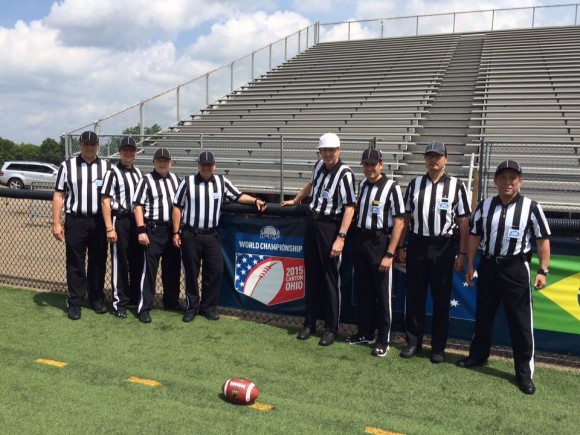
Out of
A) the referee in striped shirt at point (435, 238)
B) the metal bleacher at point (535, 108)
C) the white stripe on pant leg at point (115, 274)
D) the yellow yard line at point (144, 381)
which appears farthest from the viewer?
the metal bleacher at point (535, 108)

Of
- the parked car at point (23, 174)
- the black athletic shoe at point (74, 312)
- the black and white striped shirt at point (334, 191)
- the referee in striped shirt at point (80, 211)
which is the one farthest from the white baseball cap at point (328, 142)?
the parked car at point (23, 174)

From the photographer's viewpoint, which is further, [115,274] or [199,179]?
[115,274]

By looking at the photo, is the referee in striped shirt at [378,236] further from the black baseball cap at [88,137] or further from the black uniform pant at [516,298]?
the black baseball cap at [88,137]

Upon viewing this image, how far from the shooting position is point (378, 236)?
14.8ft

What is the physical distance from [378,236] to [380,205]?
11.0 inches

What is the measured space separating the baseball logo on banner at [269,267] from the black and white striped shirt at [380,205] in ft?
3.36

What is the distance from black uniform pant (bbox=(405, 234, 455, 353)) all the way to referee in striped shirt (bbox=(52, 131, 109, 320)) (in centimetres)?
328

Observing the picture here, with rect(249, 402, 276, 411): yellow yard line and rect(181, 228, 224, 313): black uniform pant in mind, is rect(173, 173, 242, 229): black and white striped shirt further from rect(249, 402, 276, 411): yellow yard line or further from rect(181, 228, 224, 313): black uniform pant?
rect(249, 402, 276, 411): yellow yard line

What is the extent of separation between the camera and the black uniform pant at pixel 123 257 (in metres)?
5.43

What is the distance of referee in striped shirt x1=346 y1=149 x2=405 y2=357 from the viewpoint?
175 inches

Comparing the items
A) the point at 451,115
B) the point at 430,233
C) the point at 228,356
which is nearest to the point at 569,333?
the point at 430,233

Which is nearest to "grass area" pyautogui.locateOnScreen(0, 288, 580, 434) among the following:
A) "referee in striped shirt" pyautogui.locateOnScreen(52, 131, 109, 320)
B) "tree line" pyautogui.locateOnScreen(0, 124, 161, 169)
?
"referee in striped shirt" pyautogui.locateOnScreen(52, 131, 109, 320)

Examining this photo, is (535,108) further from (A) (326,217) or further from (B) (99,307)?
(B) (99,307)

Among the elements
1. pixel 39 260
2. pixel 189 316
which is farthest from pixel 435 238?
pixel 39 260
